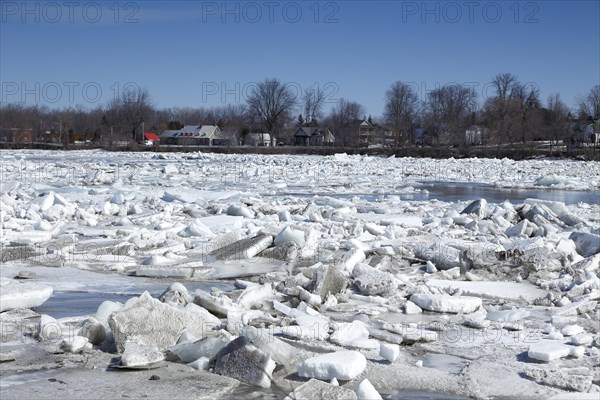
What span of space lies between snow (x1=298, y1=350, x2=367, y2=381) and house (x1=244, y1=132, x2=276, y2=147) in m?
80.3

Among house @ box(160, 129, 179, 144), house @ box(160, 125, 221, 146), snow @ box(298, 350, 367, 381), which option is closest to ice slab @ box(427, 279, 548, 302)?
snow @ box(298, 350, 367, 381)

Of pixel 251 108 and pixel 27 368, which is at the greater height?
pixel 251 108

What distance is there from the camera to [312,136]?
96750 mm

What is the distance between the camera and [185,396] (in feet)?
12.5

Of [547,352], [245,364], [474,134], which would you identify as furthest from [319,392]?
[474,134]

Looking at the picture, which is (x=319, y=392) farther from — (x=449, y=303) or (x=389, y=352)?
(x=449, y=303)

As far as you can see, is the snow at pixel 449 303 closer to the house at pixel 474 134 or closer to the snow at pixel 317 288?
the snow at pixel 317 288

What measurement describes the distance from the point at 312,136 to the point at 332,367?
93161 mm

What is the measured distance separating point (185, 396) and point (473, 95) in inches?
3349

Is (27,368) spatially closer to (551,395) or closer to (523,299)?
(551,395)

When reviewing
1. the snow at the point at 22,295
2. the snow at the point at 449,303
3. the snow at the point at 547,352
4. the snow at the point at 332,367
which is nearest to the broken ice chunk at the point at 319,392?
the snow at the point at 332,367

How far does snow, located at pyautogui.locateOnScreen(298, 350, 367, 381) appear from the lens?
13.3 feet

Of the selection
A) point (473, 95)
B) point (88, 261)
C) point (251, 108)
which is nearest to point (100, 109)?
point (251, 108)

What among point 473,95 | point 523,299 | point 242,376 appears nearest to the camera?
point 242,376
